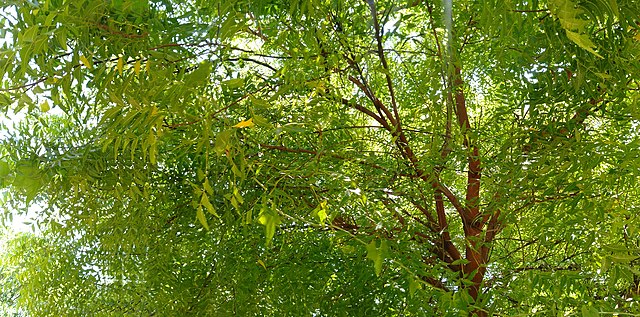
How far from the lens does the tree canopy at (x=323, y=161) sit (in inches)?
42.1

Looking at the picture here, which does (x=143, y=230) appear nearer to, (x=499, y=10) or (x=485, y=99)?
(x=485, y=99)

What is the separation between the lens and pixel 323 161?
163cm

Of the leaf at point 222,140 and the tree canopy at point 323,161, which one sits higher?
the tree canopy at point 323,161

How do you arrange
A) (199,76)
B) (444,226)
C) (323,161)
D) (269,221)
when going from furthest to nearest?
(444,226)
(323,161)
(269,221)
(199,76)

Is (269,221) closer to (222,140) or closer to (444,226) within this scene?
(222,140)

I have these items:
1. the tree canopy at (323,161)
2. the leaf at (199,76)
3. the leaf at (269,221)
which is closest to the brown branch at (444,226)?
the tree canopy at (323,161)

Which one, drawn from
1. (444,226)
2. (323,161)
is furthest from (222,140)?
(444,226)

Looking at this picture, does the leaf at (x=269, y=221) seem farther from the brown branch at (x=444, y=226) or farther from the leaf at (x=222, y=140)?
the brown branch at (x=444, y=226)

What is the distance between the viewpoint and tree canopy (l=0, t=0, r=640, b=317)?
1069 millimetres

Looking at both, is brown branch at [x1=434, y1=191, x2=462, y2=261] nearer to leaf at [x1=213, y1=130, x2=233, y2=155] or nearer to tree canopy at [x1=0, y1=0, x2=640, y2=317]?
tree canopy at [x1=0, y1=0, x2=640, y2=317]

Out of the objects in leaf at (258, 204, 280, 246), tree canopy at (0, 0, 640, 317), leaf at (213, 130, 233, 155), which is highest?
tree canopy at (0, 0, 640, 317)

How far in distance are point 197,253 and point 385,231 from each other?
0.66 meters

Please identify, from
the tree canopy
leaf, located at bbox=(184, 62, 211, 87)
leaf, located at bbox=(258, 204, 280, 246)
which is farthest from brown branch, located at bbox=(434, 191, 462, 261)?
leaf, located at bbox=(184, 62, 211, 87)

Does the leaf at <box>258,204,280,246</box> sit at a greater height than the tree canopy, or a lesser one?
lesser
